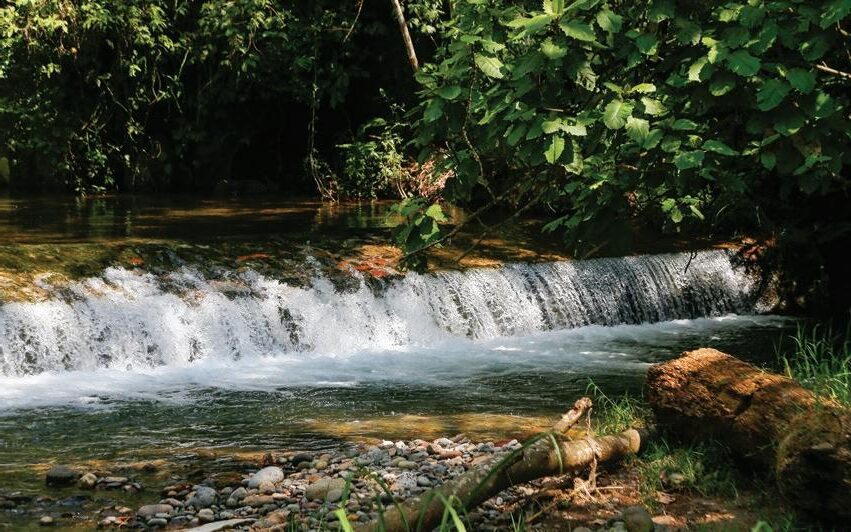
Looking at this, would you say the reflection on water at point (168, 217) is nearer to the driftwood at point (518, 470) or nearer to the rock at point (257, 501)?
the rock at point (257, 501)

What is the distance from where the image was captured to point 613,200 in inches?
186

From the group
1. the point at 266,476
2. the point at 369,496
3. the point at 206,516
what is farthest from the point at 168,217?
the point at 369,496

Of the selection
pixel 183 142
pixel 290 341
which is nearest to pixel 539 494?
pixel 290 341

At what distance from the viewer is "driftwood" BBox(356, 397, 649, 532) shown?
357cm

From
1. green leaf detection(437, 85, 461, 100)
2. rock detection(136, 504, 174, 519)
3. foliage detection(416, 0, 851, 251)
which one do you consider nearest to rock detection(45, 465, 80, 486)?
rock detection(136, 504, 174, 519)

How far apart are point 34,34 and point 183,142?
364cm

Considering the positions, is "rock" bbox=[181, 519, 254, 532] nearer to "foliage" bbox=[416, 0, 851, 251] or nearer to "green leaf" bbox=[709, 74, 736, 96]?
"foliage" bbox=[416, 0, 851, 251]

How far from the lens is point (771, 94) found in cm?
371

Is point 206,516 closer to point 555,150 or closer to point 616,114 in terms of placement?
point 555,150

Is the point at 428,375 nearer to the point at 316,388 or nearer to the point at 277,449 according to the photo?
the point at 316,388

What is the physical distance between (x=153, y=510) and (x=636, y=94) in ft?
10.1

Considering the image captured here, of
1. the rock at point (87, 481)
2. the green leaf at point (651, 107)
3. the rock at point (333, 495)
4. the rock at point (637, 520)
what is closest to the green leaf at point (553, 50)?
the green leaf at point (651, 107)

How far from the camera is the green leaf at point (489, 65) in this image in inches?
164

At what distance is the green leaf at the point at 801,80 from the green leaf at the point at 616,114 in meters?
0.62
